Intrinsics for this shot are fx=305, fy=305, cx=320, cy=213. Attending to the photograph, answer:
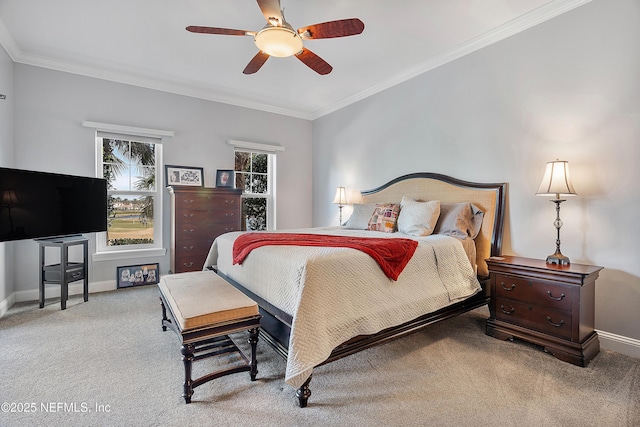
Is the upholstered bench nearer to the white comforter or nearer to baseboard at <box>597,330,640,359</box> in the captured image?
the white comforter

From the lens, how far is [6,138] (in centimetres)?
320

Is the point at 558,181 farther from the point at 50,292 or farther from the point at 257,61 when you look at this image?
the point at 50,292

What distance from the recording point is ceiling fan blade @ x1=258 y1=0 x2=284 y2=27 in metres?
1.95

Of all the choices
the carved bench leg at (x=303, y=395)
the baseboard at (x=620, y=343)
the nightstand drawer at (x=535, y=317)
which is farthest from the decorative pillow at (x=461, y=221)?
the carved bench leg at (x=303, y=395)

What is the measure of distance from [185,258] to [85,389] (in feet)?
7.42

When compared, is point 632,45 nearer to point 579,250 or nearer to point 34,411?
point 579,250

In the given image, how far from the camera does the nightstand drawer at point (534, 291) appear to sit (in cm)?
219

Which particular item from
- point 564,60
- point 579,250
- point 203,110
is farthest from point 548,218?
point 203,110

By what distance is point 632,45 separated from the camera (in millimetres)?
2254

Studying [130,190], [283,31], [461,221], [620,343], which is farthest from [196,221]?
[620,343]

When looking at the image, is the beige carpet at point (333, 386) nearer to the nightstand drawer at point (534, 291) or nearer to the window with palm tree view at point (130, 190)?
the nightstand drawer at point (534, 291)

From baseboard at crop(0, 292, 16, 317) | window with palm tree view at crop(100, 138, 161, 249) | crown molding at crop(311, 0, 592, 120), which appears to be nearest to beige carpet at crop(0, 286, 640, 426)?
baseboard at crop(0, 292, 16, 317)

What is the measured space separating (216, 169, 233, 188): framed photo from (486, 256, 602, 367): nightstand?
366 centimetres

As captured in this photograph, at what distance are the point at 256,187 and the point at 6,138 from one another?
3036mm
